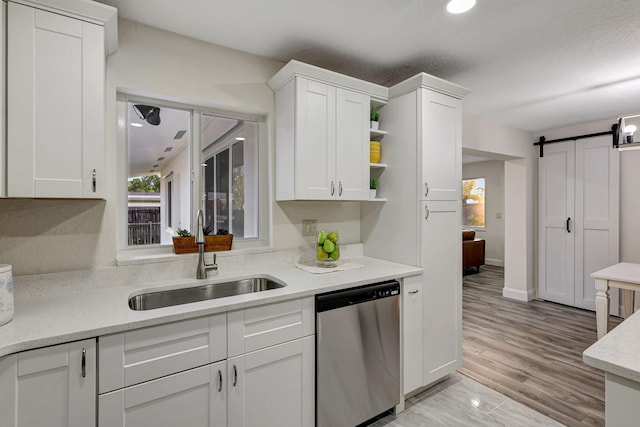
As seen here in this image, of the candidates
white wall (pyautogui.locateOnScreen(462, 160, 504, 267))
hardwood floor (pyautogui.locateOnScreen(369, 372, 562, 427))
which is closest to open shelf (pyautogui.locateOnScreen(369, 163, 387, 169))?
hardwood floor (pyautogui.locateOnScreen(369, 372, 562, 427))

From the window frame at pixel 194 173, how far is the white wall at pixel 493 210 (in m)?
6.32

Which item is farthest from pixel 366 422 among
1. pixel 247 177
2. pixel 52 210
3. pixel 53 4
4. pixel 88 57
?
pixel 53 4

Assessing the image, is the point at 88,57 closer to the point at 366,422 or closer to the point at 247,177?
the point at 247,177

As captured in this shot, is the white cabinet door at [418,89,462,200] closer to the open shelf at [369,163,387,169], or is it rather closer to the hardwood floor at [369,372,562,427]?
the open shelf at [369,163,387,169]

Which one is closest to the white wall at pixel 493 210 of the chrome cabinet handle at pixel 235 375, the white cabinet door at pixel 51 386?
the chrome cabinet handle at pixel 235 375

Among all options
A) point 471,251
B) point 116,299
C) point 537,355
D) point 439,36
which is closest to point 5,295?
point 116,299

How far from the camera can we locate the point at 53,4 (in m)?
1.37

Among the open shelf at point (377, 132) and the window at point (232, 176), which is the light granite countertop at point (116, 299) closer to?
the window at point (232, 176)

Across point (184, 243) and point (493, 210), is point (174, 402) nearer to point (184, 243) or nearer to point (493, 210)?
point (184, 243)

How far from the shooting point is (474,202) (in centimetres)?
762

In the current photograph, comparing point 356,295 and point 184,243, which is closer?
point 356,295

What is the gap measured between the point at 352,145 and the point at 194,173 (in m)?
1.14

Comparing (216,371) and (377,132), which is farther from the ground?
(377,132)

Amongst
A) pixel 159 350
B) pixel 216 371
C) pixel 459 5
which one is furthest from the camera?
pixel 459 5
